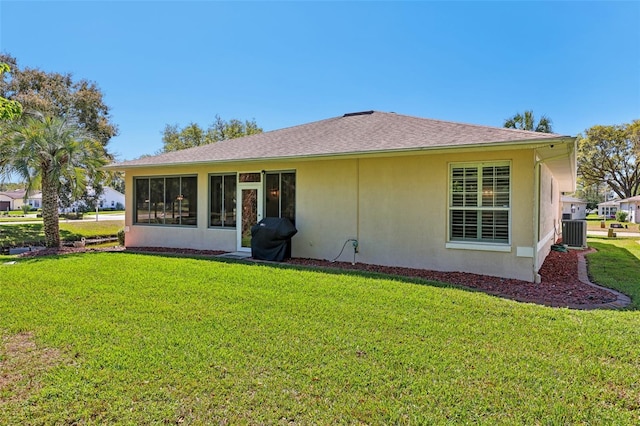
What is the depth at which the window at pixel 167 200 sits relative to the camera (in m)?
12.2

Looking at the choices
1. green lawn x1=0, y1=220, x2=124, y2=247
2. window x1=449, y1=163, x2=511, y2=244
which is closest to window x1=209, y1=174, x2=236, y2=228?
window x1=449, y1=163, x2=511, y2=244

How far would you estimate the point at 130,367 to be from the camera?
3572 mm

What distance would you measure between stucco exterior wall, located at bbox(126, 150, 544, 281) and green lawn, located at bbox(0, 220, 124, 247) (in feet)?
44.9

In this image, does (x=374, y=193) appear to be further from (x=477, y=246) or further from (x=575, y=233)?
(x=575, y=233)

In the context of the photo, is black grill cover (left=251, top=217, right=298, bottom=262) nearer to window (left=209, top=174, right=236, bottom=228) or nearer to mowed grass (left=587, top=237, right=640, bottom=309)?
window (left=209, top=174, right=236, bottom=228)

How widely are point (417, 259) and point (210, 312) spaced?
534cm

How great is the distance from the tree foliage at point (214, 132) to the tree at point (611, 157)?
3593 cm

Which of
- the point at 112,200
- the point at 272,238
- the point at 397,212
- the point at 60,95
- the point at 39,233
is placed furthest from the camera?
the point at 112,200

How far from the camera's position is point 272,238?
10.0 metres

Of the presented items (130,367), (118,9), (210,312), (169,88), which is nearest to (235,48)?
(118,9)

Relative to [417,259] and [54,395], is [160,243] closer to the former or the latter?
[417,259]

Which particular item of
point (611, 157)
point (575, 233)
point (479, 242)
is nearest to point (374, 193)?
point (479, 242)

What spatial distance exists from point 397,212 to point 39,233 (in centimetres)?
2142

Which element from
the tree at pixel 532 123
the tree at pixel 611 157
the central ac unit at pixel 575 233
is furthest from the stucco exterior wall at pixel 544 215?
the tree at pixel 611 157
